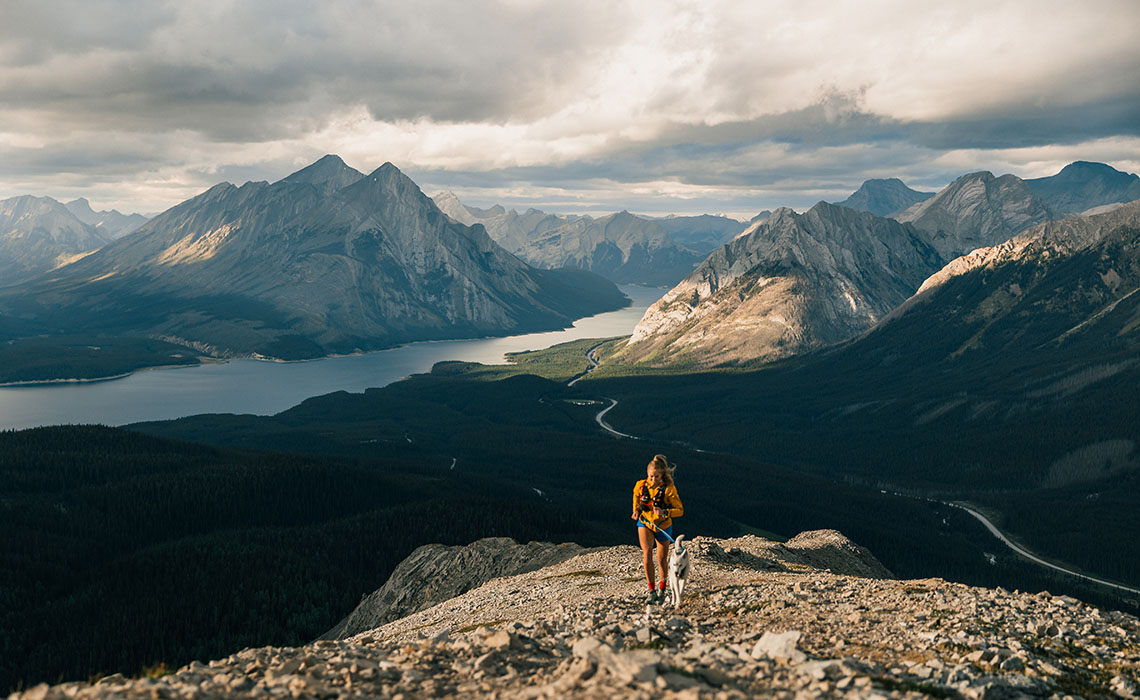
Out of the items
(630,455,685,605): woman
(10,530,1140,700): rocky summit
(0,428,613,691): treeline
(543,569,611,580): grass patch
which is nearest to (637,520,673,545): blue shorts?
(630,455,685,605): woman

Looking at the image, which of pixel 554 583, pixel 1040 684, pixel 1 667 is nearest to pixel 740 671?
pixel 1040 684

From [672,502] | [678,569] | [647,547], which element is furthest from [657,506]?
[678,569]

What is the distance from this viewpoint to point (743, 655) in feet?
77.7

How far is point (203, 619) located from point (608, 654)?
10881 cm

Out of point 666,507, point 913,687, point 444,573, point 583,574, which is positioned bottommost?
point 444,573

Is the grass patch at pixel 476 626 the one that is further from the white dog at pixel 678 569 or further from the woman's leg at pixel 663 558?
the white dog at pixel 678 569

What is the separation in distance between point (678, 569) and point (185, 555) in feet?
423

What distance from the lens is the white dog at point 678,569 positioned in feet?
118

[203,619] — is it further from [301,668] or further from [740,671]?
[740,671]

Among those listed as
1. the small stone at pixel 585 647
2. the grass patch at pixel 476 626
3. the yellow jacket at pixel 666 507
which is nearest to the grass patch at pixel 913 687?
the small stone at pixel 585 647

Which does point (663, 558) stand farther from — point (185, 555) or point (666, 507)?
point (185, 555)

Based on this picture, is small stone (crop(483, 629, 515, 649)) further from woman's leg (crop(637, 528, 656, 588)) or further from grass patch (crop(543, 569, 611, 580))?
grass patch (crop(543, 569, 611, 580))

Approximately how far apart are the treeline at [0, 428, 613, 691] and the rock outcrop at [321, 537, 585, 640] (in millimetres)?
25743

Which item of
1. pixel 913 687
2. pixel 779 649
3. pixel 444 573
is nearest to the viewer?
pixel 913 687
